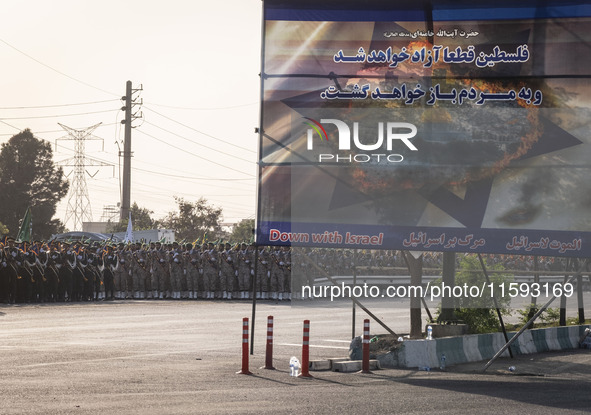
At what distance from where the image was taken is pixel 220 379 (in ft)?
46.4

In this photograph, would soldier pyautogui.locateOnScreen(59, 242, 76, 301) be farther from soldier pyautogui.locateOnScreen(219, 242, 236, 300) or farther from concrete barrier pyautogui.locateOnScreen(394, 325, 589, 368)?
concrete barrier pyautogui.locateOnScreen(394, 325, 589, 368)

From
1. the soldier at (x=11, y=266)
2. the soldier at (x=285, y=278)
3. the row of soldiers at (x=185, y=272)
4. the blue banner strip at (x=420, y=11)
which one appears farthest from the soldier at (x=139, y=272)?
the blue banner strip at (x=420, y=11)

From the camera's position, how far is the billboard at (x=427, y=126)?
659 inches

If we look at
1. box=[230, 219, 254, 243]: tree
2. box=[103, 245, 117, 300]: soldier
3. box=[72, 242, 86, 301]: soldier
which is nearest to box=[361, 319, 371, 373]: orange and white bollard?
box=[72, 242, 86, 301]: soldier

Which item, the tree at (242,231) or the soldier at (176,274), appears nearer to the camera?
the soldier at (176,274)

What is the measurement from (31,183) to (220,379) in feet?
235

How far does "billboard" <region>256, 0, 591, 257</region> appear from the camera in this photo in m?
16.8

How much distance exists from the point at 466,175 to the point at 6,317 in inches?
552

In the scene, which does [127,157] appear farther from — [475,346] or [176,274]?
[475,346]

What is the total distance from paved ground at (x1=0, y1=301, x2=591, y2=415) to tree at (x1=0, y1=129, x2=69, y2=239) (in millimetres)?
58594

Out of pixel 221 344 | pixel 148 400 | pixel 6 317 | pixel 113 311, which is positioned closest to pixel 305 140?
pixel 221 344

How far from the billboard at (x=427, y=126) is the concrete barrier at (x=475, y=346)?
1.66 meters

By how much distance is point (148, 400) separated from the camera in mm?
11828

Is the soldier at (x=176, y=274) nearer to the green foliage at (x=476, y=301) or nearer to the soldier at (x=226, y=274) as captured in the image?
the soldier at (x=226, y=274)
